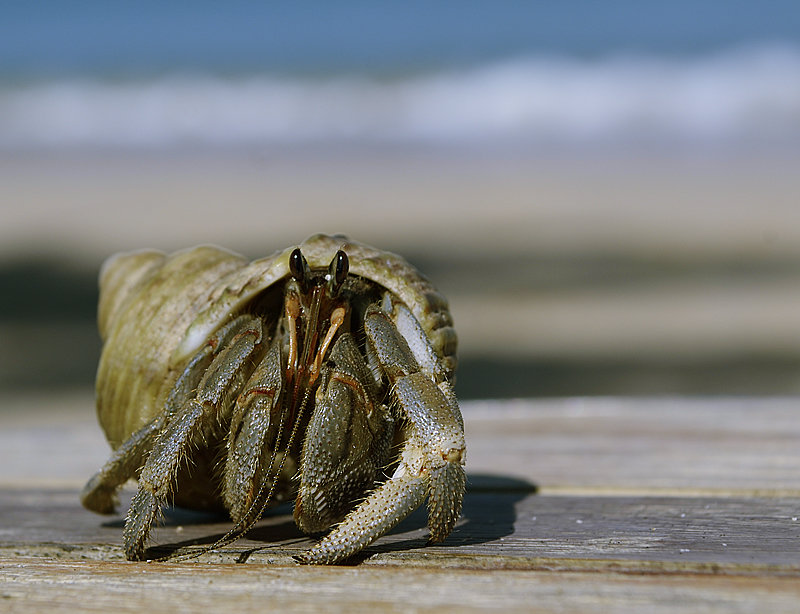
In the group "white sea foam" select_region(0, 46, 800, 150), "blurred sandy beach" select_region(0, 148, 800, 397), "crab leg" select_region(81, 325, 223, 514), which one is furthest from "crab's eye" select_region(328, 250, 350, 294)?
"white sea foam" select_region(0, 46, 800, 150)

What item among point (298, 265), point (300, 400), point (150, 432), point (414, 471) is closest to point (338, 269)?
point (298, 265)

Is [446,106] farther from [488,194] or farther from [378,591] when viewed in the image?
[378,591]

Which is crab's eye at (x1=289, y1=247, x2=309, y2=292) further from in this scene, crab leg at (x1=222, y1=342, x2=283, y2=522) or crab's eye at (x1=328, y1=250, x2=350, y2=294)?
crab leg at (x1=222, y1=342, x2=283, y2=522)

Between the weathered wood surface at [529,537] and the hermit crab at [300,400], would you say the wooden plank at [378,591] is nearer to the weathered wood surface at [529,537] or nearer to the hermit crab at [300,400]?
the weathered wood surface at [529,537]

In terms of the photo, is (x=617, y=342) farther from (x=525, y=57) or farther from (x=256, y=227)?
(x=525, y=57)

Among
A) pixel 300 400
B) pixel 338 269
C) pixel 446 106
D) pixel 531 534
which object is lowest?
pixel 531 534

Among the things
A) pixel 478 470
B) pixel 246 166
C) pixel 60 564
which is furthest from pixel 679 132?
pixel 60 564

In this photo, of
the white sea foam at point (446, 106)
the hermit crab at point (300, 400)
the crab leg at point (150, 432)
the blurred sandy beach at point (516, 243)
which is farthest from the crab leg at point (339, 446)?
the white sea foam at point (446, 106)
